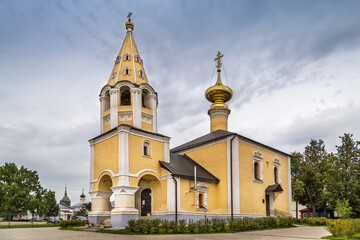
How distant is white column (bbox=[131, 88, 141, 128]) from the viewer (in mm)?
17938

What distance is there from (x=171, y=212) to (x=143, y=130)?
4869 millimetres

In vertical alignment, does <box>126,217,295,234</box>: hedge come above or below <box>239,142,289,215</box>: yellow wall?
below

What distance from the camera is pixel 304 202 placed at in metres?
34.2

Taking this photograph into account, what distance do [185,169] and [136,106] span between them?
16.5ft

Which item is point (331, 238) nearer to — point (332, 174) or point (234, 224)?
point (234, 224)

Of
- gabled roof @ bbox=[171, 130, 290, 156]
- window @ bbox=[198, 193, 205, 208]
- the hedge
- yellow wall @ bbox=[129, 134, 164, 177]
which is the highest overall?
gabled roof @ bbox=[171, 130, 290, 156]

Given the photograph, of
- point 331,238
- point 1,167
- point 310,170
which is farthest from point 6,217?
point 310,170

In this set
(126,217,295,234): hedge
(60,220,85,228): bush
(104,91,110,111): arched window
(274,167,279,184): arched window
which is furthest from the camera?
(274,167,279,184): arched window

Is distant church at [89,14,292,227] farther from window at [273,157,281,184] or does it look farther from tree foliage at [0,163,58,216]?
tree foliage at [0,163,58,216]

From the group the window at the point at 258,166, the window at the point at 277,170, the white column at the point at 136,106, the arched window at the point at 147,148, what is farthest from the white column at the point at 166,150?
the window at the point at 277,170

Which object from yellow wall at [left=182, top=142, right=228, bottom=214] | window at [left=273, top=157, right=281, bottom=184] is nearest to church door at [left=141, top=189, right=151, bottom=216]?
yellow wall at [left=182, top=142, right=228, bottom=214]

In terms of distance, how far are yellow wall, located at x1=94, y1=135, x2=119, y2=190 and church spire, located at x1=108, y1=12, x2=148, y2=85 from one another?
376 centimetres

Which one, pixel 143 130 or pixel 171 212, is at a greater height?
pixel 143 130

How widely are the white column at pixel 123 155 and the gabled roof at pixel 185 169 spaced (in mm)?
2605
